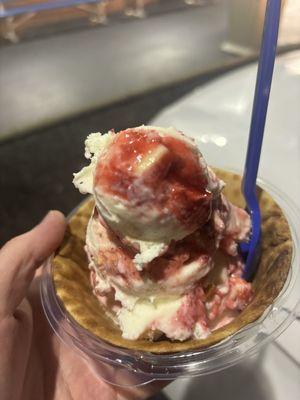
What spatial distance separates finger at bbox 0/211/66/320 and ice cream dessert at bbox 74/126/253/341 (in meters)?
0.11

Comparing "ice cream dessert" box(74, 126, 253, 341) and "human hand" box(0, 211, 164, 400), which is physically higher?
"ice cream dessert" box(74, 126, 253, 341)

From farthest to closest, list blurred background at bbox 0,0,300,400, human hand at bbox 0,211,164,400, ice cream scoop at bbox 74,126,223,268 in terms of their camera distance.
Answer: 1. blurred background at bbox 0,0,300,400
2. human hand at bbox 0,211,164,400
3. ice cream scoop at bbox 74,126,223,268

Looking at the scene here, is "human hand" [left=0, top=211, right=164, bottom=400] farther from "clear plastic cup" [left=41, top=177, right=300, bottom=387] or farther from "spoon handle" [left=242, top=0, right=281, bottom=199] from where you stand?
"spoon handle" [left=242, top=0, right=281, bottom=199]

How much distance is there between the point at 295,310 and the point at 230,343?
0.35ft

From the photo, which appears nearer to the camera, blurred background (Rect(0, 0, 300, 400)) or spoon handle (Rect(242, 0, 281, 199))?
spoon handle (Rect(242, 0, 281, 199))

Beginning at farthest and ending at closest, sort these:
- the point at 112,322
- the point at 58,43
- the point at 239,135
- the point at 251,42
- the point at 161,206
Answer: the point at 58,43
the point at 251,42
the point at 239,135
the point at 112,322
the point at 161,206

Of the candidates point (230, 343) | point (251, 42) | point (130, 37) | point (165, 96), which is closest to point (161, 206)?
point (230, 343)

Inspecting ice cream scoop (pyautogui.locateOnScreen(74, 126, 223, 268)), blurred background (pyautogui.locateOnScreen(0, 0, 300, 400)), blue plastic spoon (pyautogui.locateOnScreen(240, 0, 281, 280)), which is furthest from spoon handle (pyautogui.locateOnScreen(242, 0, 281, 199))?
blurred background (pyautogui.locateOnScreen(0, 0, 300, 400))

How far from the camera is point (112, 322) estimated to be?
766mm

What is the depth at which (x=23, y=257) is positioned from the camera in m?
0.82

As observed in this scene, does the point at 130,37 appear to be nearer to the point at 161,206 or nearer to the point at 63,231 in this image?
the point at 63,231

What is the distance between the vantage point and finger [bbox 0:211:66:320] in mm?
767

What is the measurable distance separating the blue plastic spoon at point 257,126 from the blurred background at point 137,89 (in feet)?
0.69

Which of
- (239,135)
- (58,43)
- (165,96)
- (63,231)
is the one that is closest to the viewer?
(63,231)
